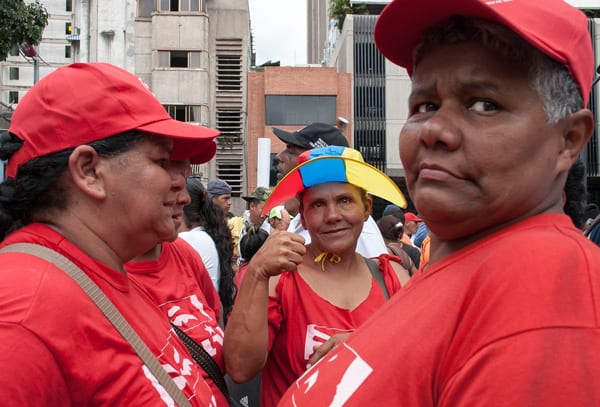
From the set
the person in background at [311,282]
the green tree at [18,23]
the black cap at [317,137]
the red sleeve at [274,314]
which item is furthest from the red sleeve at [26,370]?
the green tree at [18,23]

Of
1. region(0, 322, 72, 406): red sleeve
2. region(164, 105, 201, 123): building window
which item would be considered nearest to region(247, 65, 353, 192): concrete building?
region(164, 105, 201, 123): building window

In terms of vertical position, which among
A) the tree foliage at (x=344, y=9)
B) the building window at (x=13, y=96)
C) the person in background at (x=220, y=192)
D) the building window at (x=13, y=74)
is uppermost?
the tree foliage at (x=344, y=9)

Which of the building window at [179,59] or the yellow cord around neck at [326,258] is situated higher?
the building window at [179,59]

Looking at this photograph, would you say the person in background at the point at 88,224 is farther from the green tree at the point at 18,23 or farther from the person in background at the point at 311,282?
the green tree at the point at 18,23

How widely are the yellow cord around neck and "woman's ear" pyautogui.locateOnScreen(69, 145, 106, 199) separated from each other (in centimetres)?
119

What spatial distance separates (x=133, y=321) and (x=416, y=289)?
35.8 inches

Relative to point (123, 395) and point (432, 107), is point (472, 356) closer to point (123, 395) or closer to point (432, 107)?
point (432, 107)

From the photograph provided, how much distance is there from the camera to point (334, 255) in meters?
2.64

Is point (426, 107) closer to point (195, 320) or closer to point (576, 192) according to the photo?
point (576, 192)

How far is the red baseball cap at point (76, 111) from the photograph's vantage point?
162 centimetres

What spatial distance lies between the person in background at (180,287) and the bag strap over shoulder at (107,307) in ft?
1.68

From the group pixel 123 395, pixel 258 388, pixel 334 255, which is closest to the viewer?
pixel 123 395

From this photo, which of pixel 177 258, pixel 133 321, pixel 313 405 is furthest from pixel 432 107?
pixel 177 258

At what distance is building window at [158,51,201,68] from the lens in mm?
28594
